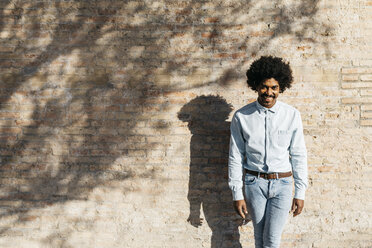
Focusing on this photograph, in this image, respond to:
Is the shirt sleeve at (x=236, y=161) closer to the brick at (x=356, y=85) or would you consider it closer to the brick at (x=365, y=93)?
the brick at (x=356, y=85)

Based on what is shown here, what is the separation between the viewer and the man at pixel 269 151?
260 centimetres

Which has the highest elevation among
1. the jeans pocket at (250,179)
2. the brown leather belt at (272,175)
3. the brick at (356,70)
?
the brick at (356,70)

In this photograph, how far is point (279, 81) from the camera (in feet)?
8.59

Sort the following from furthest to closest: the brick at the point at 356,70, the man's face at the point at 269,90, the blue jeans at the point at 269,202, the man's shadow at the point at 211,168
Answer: the man's shadow at the point at 211,168 < the brick at the point at 356,70 < the blue jeans at the point at 269,202 < the man's face at the point at 269,90

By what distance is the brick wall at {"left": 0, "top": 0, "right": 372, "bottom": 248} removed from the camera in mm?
3164

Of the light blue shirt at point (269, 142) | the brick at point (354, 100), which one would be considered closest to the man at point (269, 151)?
the light blue shirt at point (269, 142)

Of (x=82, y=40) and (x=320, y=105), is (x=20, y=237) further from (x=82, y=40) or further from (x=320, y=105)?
(x=320, y=105)

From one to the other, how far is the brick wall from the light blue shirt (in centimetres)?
55

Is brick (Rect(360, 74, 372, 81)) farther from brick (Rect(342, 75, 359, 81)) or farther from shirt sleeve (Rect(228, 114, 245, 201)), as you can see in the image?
shirt sleeve (Rect(228, 114, 245, 201))

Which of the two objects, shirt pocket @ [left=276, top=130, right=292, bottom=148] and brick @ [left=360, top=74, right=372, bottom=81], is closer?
shirt pocket @ [left=276, top=130, right=292, bottom=148]

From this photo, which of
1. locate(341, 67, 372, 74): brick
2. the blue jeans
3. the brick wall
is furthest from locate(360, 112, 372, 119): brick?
the blue jeans

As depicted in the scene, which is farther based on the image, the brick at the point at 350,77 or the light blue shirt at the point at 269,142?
the brick at the point at 350,77

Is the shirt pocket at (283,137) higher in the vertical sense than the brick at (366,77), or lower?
lower

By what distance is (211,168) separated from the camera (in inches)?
130
